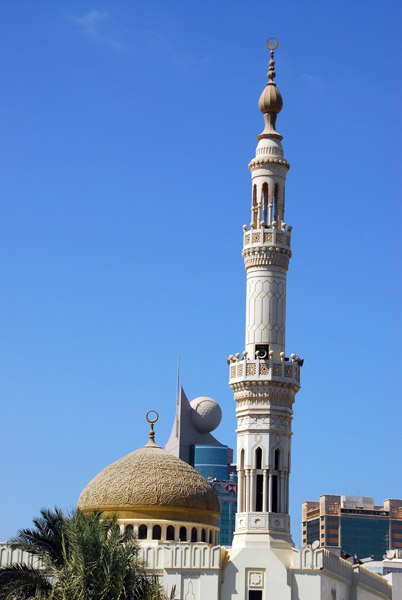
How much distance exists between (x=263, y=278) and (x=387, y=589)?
1720 cm

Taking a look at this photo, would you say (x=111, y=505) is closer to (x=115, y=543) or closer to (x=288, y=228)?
(x=288, y=228)

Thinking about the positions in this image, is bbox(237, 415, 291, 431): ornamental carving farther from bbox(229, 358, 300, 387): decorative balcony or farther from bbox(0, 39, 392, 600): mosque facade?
bbox(229, 358, 300, 387): decorative balcony

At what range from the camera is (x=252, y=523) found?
38438mm

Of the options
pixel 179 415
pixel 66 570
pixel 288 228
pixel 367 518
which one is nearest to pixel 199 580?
pixel 66 570

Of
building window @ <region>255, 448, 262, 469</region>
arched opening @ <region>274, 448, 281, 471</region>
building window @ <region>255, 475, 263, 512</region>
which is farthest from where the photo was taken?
arched opening @ <region>274, 448, 281, 471</region>

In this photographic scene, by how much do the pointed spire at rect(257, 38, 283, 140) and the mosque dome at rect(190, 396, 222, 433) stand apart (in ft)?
337

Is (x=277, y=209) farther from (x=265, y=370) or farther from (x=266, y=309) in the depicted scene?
(x=265, y=370)

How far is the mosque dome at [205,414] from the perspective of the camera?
5709 inches

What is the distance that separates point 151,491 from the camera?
4381cm

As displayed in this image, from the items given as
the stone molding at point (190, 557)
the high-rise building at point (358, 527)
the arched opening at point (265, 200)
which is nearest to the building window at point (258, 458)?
the stone molding at point (190, 557)

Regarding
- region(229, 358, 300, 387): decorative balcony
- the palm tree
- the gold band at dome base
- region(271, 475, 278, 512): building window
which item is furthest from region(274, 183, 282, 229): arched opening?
the palm tree

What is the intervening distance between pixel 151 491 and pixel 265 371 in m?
7.58

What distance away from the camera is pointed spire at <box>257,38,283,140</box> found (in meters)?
42.6

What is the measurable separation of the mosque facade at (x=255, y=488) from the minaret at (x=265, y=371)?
1.4 inches
